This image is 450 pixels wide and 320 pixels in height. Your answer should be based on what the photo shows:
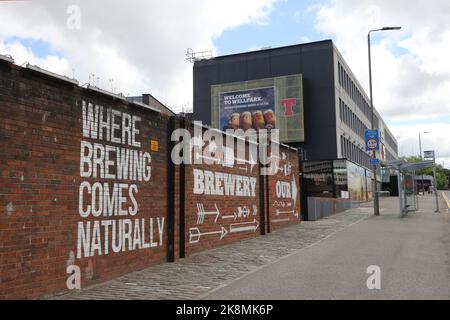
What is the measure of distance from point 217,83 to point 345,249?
32.1 m

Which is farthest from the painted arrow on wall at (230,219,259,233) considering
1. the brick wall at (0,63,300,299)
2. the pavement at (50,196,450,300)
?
the brick wall at (0,63,300,299)

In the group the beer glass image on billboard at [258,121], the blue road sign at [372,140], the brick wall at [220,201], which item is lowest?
the brick wall at [220,201]

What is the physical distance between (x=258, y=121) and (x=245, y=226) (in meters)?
25.6

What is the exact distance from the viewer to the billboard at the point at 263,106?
38656mm

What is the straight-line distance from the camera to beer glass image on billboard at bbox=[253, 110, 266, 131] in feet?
129

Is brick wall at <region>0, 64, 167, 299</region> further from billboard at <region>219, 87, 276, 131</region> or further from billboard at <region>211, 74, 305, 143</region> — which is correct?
billboard at <region>219, 87, 276, 131</region>

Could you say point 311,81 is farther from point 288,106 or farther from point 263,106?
point 263,106

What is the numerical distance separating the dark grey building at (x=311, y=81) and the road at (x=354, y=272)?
24.4 m

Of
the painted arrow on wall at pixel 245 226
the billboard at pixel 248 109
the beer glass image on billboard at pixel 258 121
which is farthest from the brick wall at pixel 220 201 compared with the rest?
the billboard at pixel 248 109

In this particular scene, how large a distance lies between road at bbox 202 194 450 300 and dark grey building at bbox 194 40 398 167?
2443 centimetres

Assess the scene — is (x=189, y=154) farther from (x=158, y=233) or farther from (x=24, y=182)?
(x=24, y=182)

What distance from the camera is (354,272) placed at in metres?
8.61

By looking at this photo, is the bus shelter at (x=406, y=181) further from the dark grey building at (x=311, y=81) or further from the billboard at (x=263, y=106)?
the billboard at (x=263, y=106)

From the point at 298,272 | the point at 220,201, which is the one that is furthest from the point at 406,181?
the point at 298,272
